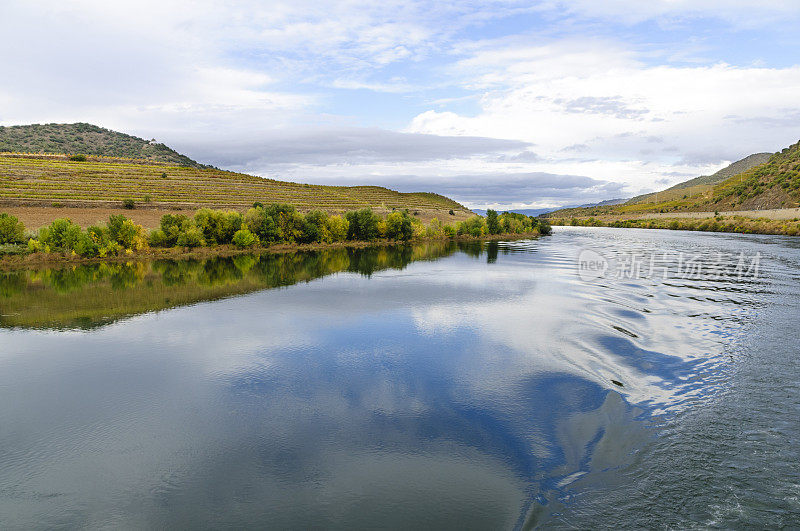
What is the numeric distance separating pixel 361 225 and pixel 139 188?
155 feet

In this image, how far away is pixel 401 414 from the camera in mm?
13781

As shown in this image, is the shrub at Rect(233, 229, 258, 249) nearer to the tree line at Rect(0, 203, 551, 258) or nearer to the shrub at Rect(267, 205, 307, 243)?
the tree line at Rect(0, 203, 551, 258)

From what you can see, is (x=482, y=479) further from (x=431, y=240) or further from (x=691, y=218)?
(x=691, y=218)

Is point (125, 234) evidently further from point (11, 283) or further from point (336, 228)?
point (336, 228)

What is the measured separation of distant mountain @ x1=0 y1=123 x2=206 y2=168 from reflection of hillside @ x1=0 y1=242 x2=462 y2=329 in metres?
112

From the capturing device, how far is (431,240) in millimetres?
90688

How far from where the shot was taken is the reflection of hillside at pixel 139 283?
88.5 ft

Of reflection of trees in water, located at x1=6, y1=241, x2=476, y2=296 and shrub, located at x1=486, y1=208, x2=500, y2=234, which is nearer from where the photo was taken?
reflection of trees in water, located at x1=6, y1=241, x2=476, y2=296

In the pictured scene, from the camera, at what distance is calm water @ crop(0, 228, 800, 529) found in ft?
31.4

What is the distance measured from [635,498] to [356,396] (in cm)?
871

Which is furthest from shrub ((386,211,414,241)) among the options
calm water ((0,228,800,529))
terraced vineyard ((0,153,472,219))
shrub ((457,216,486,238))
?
calm water ((0,228,800,529))

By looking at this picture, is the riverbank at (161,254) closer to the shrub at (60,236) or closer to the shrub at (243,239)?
the shrub at (243,239)

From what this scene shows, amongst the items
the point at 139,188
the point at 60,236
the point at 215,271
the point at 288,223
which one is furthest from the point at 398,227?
the point at 139,188

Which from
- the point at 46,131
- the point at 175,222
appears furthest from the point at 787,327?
the point at 46,131
